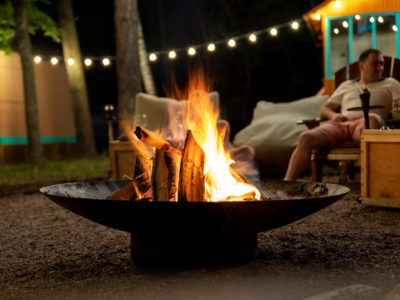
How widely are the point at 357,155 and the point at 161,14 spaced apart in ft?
39.5

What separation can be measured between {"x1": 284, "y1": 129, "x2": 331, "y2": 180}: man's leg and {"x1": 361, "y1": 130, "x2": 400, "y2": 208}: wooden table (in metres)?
0.55

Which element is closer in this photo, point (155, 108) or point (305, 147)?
point (305, 147)

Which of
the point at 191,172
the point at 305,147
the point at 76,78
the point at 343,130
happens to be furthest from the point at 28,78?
the point at 191,172

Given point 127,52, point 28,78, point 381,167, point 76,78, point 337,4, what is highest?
point 337,4

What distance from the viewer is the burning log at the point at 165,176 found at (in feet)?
6.13

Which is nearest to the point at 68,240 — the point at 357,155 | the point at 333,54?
the point at 357,155

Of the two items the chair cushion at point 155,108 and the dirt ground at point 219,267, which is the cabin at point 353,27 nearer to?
the chair cushion at point 155,108

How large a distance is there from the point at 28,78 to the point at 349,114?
5077 millimetres

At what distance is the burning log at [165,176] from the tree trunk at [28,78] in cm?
606

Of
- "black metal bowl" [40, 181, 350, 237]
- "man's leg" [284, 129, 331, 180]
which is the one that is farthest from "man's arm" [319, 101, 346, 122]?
"black metal bowl" [40, 181, 350, 237]

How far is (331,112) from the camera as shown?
4.17 meters

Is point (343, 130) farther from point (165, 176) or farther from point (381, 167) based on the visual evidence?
point (165, 176)

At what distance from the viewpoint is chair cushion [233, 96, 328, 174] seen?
5258 millimetres

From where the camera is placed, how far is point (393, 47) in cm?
779
